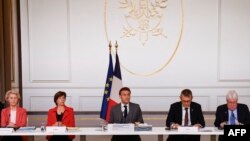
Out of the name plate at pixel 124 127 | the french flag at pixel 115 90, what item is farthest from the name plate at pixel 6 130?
the french flag at pixel 115 90

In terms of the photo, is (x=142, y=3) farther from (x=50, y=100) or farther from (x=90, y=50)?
(x=50, y=100)

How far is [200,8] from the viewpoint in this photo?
22.3 ft

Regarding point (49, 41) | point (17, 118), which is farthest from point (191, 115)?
point (49, 41)

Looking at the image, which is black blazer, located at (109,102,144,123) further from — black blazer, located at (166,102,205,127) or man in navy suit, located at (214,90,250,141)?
man in navy suit, located at (214,90,250,141)

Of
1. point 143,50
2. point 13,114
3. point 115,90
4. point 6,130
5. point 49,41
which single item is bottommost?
point 6,130

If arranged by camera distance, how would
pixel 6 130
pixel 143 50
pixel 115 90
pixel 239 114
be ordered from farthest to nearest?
pixel 143 50, pixel 115 90, pixel 239 114, pixel 6 130

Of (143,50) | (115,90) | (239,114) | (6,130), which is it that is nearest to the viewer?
(6,130)

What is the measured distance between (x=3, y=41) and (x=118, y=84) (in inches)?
97.8

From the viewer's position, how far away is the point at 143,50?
691cm

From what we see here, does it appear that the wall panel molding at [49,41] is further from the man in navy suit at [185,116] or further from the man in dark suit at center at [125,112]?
the man in navy suit at [185,116]

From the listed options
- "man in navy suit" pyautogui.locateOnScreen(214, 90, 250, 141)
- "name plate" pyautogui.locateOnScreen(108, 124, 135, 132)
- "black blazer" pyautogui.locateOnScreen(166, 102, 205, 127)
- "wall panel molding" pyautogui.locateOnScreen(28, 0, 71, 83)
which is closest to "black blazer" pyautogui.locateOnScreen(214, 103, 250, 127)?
"man in navy suit" pyautogui.locateOnScreen(214, 90, 250, 141)

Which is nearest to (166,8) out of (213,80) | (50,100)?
(213,80)

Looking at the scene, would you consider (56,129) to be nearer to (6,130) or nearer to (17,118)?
(6,130)

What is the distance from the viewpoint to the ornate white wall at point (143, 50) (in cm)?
684
